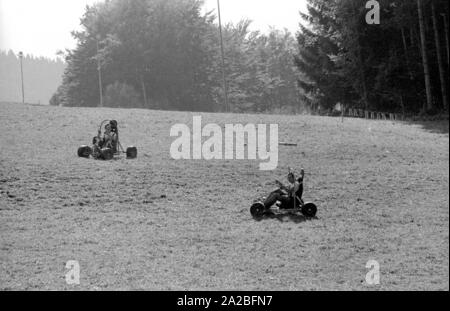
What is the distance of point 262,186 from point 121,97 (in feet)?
185

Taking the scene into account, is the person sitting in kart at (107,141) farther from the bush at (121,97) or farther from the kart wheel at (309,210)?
the bush at (121,97)

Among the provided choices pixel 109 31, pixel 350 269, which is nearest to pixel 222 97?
pixel 109 31

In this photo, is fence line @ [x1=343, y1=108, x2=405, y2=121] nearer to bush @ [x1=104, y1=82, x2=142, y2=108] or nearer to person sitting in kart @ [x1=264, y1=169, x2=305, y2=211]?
person sitting in kart @ [x1=264, y1=169, x2=305, y2=211]

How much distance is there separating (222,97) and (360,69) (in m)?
57.9

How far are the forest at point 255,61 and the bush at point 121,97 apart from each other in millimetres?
138

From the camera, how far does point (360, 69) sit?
3178cm

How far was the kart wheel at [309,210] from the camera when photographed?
22609mm

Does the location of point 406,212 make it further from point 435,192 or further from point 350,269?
point 350,269

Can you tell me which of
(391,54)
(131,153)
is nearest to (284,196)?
(391,54)

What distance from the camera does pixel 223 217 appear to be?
23234mm

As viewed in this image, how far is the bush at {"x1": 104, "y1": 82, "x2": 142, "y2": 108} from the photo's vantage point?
8056 centimetres

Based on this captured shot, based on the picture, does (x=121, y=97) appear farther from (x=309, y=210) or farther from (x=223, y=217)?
(x=309, y=210)

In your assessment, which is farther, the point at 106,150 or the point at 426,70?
the point at 106,150

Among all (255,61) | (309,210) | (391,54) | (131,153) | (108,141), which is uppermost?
(255,61)
